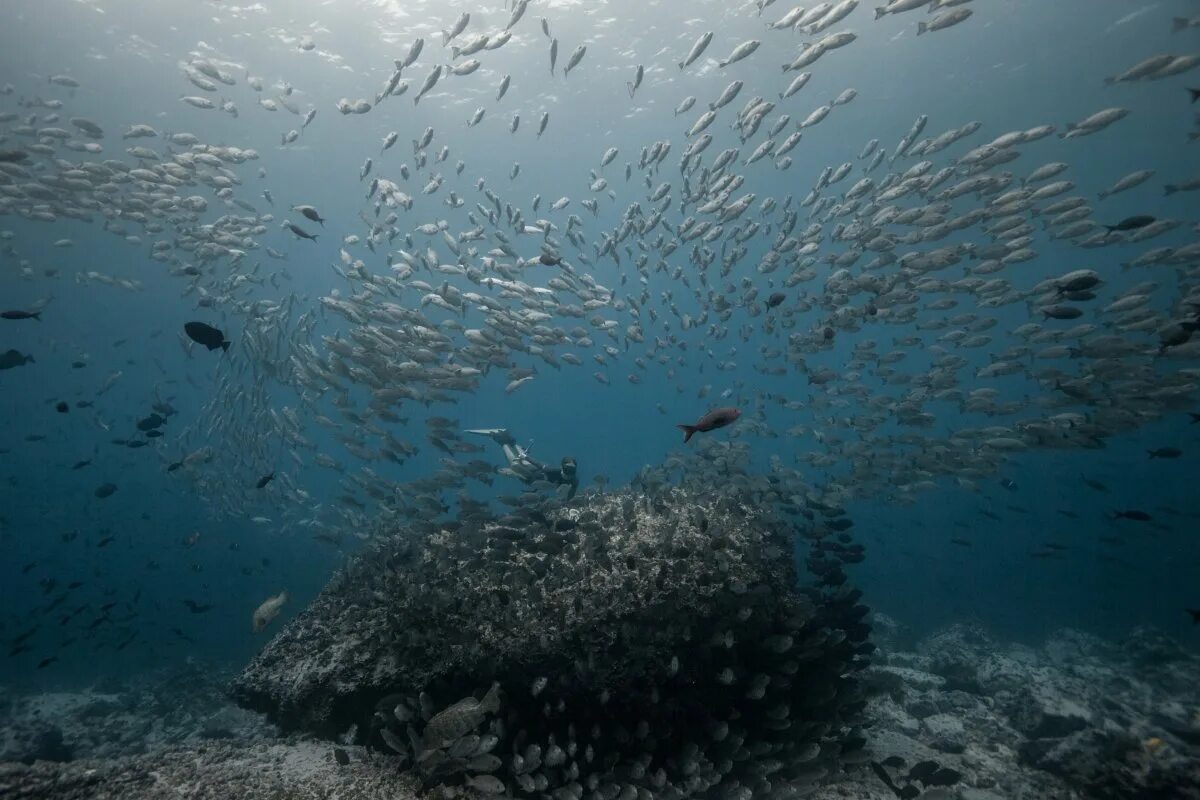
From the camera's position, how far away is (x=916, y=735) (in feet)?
34.0

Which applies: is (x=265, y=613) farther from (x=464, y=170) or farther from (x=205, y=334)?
(x=464, y=170)

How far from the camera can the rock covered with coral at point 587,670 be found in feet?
15.8

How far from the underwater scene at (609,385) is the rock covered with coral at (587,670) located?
0.15ft

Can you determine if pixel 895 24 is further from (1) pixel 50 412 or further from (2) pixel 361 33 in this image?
(1) pixel 50 412

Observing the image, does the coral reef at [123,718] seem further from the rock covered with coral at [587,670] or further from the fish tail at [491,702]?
the fish tail at [491,702]

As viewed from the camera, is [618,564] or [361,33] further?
[361,33]

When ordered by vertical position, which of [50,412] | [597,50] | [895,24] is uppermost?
[50,412]

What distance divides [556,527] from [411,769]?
318 centimetres

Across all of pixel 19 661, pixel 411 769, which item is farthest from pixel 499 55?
pixel 19 661

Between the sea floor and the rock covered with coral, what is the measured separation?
22.6 inches

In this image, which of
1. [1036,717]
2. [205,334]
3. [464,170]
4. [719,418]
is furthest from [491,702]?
[464,170]

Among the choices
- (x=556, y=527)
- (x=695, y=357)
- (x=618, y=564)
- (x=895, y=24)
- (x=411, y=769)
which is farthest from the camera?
(x=695, y=357)

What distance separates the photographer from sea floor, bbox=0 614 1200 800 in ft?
15.0

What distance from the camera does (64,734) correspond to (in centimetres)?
1513
